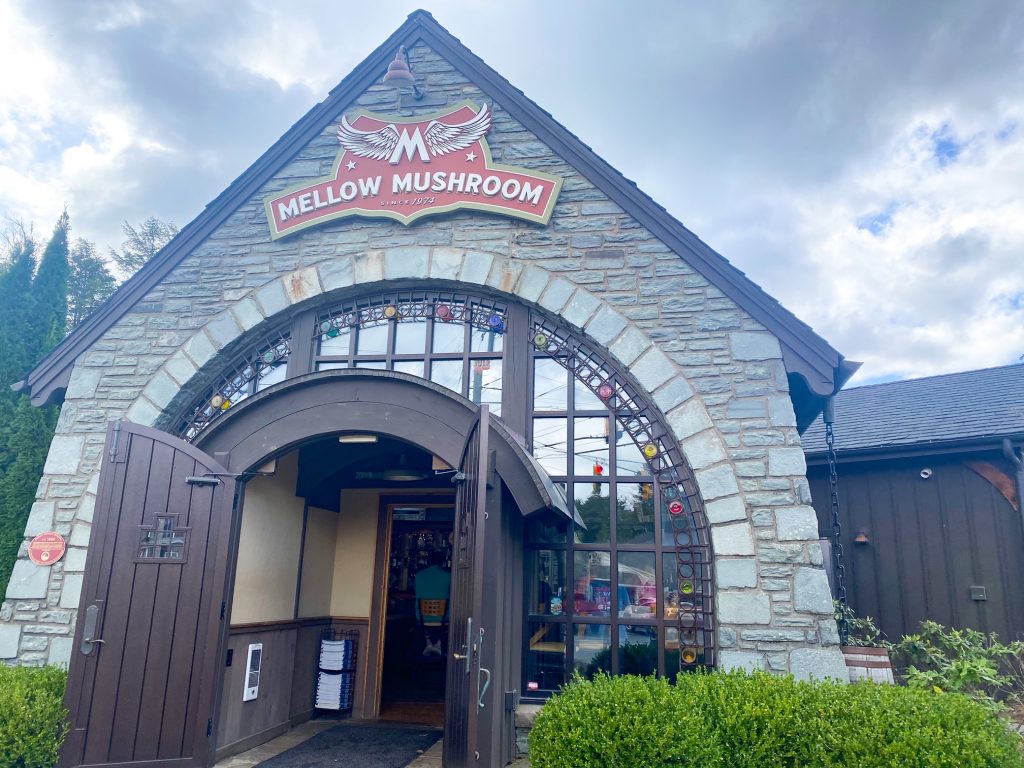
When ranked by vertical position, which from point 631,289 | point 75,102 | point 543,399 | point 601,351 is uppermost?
point 75,102

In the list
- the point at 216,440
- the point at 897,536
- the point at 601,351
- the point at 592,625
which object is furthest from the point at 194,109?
the point at 897,536

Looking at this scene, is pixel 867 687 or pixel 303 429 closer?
pixel 867 687

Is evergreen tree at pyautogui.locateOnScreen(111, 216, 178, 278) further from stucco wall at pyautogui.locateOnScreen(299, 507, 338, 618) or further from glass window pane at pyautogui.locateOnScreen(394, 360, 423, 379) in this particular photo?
glass window pane at pyautogui.locateOnScreen(394, 360, 423, 379)

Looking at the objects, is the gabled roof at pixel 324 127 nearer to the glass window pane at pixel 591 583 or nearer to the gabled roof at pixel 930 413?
the gabled roof at pixel 930 413

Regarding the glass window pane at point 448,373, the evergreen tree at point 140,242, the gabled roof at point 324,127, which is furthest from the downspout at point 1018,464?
the evergreen tree at point 140,242

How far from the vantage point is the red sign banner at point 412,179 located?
6.37 meters

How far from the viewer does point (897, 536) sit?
789cm

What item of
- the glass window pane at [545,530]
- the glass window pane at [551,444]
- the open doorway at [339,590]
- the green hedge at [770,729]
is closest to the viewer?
the green hedge at [770,729]

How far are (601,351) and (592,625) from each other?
2167 millimetres

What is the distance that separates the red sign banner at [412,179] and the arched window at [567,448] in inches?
31.9

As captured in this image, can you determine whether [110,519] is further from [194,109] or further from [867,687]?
[194,109]

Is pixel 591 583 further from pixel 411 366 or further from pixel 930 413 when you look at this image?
pixel 930 413

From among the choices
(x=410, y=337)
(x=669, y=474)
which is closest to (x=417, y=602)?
(x=410, y=337)

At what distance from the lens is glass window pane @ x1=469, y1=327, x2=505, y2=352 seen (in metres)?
6.23
